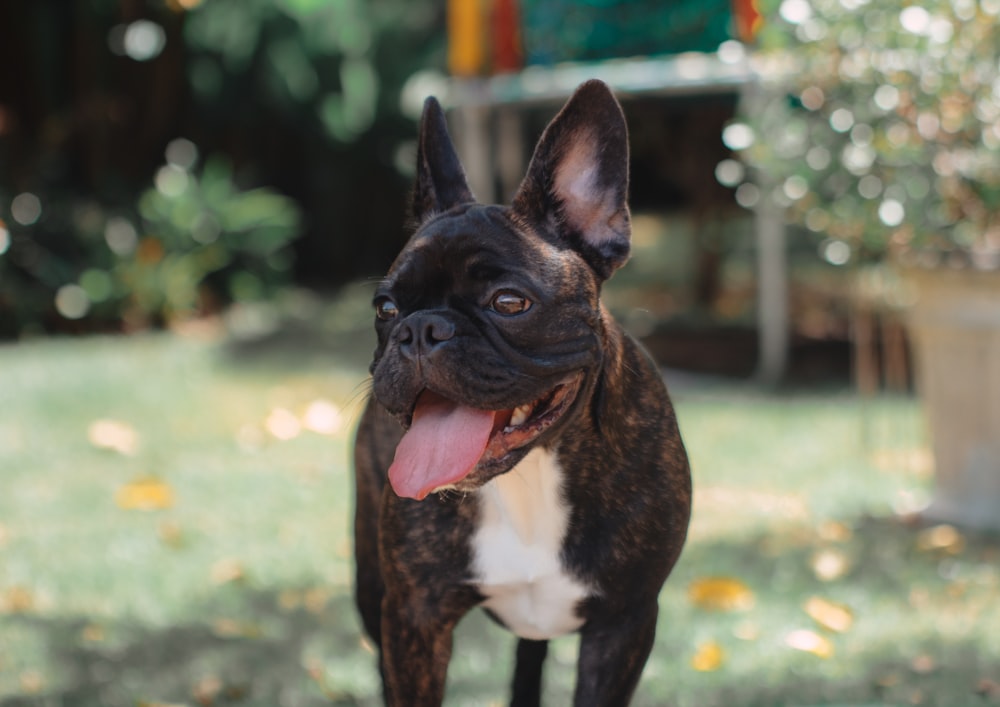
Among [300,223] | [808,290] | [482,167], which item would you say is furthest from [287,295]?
[808,290]

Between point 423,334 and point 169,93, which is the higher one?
point 423,334

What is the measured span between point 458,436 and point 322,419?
16.3ft

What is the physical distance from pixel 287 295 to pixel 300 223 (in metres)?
1.74

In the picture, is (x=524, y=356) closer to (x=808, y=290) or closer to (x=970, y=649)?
(x=970, y=649)

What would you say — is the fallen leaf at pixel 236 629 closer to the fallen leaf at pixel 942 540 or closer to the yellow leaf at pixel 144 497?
the yellow leaf at pixel 144 497

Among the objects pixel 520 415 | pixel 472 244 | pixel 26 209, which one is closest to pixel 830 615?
pixel 520 415

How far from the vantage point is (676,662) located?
13.4 feet

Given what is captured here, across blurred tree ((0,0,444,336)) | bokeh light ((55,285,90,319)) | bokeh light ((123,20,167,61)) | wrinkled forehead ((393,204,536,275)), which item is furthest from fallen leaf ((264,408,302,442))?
bokeh light ((123,20,167,61))

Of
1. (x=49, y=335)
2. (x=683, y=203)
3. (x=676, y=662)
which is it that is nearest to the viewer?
(x=676, y=662)

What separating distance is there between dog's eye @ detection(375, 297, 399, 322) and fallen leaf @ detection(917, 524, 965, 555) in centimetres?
314

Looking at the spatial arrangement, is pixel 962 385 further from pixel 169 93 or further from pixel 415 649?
pixel 169 93

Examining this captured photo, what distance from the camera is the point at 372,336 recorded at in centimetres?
982

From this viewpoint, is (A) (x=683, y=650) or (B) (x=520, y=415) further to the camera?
(A) (x=683, y=650)

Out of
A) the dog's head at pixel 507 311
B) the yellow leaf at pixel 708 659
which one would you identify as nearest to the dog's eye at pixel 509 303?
the dog's head at pixel 507 311
